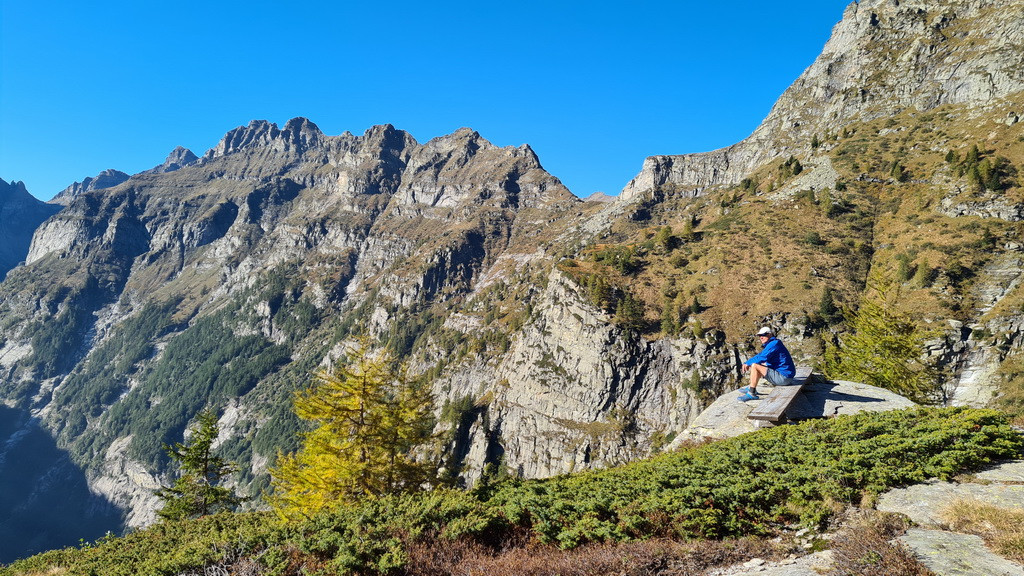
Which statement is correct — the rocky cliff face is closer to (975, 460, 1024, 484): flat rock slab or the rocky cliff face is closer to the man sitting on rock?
the man sitting on rock

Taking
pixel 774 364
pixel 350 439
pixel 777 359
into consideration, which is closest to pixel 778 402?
pixel 774 364

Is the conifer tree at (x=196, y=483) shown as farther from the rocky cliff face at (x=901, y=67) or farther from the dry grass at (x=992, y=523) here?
the rocky cliff face at (x=901, y=67)

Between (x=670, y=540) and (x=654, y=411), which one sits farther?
(x=654, y=411)

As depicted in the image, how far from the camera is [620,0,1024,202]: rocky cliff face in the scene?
119000 mm

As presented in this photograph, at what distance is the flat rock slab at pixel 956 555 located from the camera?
5.24m

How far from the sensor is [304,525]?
10875mm

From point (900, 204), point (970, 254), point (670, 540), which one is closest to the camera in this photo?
point (670, 540)

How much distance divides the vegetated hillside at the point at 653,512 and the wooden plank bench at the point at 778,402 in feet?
10.7

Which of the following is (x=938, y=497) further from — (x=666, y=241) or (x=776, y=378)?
(x=666, y=241)

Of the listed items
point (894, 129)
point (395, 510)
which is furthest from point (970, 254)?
point (395, 510)

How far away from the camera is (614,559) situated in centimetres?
710

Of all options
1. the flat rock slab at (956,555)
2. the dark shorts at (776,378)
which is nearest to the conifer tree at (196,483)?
the dark shorts at (776,378)

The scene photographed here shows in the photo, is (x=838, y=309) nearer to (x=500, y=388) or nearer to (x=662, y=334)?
(x=662, y=334)

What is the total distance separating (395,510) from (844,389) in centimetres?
1883
